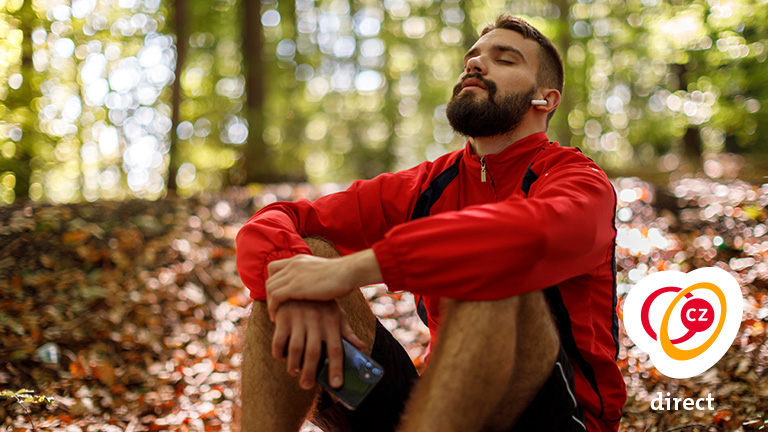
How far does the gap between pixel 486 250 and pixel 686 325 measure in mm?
2300

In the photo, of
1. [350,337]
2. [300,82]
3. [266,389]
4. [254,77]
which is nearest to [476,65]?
[350,337]

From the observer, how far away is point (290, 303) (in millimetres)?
1714

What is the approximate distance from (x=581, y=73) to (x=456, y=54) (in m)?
5.89

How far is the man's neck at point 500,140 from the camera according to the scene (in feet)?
8.11

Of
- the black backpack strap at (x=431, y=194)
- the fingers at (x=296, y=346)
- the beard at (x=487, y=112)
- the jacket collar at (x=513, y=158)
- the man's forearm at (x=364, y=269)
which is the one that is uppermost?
the beard at (x=487, y=112)

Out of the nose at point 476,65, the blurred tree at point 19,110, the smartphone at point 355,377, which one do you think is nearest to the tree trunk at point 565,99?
the nose at point 476,65

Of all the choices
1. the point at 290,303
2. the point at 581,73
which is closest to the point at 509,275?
the point at 290,303

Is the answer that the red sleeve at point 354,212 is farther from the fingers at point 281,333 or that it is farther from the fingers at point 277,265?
the fingers at point 281,333

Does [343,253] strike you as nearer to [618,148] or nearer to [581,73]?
[581,73]

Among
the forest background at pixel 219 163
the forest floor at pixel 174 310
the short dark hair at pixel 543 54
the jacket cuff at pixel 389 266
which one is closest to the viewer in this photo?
the jacket cuff at pixel 389 266

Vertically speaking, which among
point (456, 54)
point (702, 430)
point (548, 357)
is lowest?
point (702, 430)

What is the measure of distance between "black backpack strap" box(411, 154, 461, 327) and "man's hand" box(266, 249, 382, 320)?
2.70 feet

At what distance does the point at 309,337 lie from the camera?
65.4 inches

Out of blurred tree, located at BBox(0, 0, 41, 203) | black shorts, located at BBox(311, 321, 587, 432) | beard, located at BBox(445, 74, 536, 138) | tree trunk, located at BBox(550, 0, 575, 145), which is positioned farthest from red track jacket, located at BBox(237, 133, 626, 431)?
tree trunk, located at BBox(550, 0, 575, 145)
